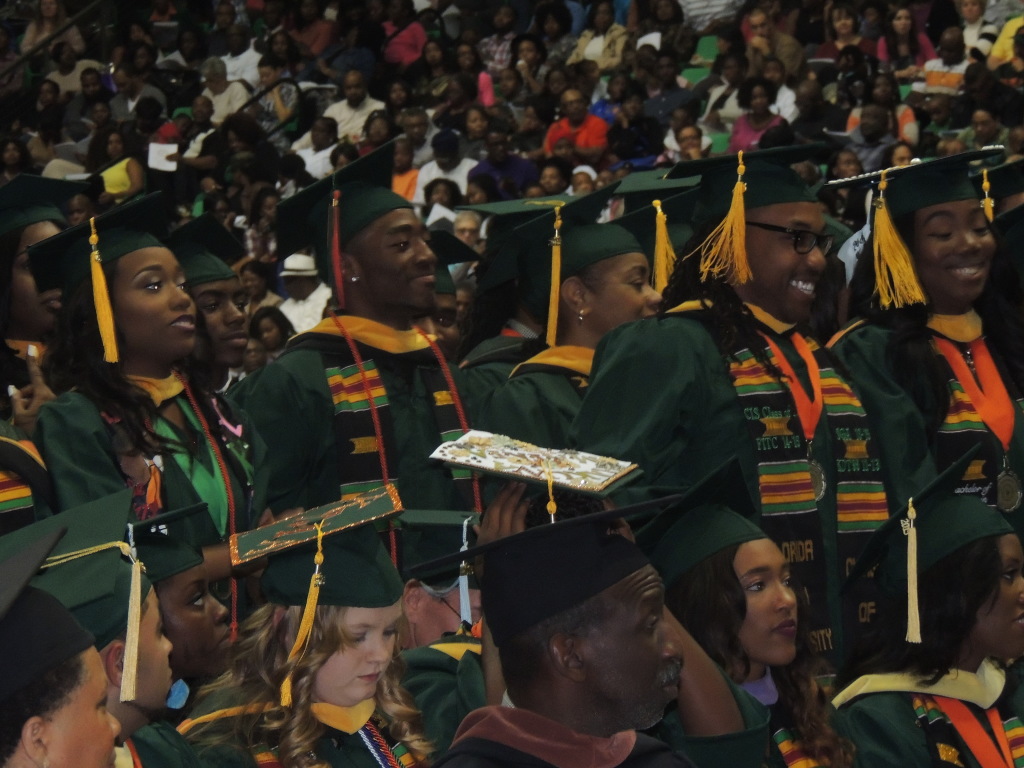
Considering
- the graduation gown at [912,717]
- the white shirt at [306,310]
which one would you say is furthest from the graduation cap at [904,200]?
the white shirt at [306,310]

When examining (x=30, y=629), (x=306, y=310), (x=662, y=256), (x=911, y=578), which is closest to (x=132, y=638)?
(x=30, y=629)

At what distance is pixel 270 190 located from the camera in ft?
45.7

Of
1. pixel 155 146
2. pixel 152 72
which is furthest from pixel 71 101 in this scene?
pixel 155 146

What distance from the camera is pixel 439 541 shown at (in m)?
5.12

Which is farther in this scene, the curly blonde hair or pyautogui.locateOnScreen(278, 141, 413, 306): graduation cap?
pyautogui.locateOnScreen(278, 141, 413, 306): graduation cap

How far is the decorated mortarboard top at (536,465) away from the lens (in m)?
3.31

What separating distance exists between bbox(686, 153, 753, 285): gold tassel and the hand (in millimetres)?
1869

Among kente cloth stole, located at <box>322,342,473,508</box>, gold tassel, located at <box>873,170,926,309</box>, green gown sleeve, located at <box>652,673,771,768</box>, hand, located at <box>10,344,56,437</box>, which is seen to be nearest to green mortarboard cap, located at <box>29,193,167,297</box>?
hand, located at <box>10,344,56,437</box>

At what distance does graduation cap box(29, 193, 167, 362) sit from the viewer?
4598mm

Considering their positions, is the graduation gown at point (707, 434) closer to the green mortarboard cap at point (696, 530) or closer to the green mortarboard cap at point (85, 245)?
the green mortarboard cap at point (696, 530)

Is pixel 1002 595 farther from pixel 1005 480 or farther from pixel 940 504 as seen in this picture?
pixel 1005 480

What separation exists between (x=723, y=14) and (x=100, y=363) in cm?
1174

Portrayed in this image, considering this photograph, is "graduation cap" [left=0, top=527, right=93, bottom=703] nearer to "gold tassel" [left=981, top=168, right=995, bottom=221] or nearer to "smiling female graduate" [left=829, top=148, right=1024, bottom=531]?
"smiling female graduate" [left=829, top=148, right=1024, bottom=531]

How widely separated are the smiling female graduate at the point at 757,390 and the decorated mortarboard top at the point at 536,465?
0.84 meters
